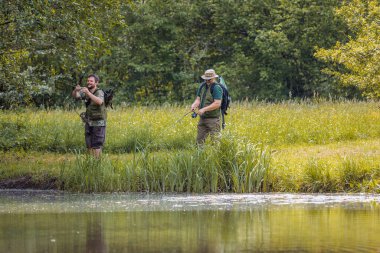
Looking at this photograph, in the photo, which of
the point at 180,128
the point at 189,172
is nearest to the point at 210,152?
the point at 189,172

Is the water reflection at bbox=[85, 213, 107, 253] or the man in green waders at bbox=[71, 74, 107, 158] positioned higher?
the man in green waders at bbox=[71, 74, 107, 158]

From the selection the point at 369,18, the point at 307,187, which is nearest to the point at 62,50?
the point at 307,187

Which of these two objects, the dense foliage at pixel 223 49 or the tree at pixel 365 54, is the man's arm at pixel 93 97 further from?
the dense foliage at pixel 223 49

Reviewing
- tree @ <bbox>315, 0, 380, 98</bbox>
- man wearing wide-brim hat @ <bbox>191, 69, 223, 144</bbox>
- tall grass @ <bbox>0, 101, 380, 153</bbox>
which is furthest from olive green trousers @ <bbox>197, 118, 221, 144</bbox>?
tree @ <bbox>315, 0, 380, 98</bbox>

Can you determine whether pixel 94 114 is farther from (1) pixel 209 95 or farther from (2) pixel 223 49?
(2) pixel 223 49

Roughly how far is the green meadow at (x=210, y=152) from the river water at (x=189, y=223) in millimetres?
520

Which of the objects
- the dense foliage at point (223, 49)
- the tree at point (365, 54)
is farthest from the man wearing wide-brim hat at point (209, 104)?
the dense foliage at point (223, 49)

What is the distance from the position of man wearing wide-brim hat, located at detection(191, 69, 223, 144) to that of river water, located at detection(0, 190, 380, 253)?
1.70m

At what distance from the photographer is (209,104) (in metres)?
15.6

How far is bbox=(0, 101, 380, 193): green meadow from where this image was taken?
48.5ft

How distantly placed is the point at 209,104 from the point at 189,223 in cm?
513

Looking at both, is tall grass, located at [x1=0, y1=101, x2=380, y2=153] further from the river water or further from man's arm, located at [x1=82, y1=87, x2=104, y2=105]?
the river water

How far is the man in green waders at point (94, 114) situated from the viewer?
15.7 m

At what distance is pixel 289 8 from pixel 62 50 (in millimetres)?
22283
